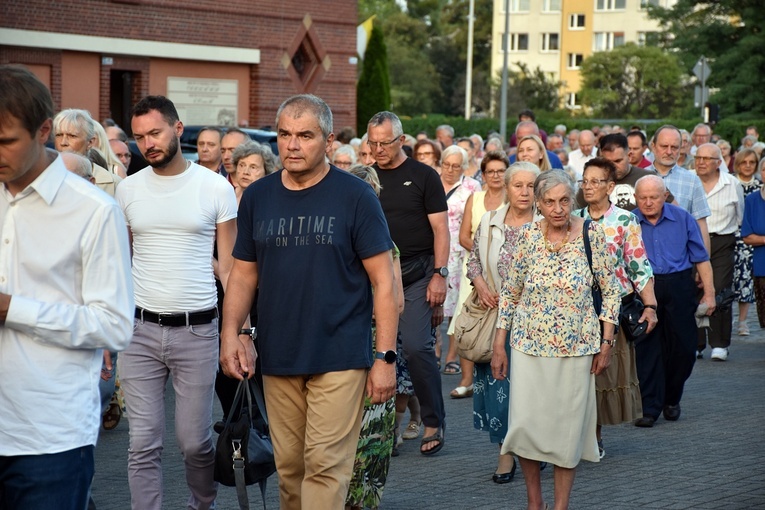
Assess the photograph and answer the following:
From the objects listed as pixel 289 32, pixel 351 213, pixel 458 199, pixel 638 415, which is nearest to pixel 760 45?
pixel 289 32

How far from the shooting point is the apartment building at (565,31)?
10138 centimetres

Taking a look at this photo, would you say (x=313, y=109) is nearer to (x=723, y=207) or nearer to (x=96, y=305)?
(x=96, y=305)

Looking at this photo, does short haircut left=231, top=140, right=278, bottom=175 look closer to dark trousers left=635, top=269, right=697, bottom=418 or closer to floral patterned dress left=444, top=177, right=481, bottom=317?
dark trousers left=635, top=269, right=697, bottom=418

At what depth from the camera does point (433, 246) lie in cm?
881

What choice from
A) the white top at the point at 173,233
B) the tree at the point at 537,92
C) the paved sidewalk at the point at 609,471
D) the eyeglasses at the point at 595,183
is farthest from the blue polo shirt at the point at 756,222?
the tree at the point at 537,92

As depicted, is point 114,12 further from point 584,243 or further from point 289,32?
point 584,243

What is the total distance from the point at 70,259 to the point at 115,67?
28.0 metres

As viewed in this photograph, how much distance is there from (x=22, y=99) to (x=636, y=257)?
5458 millimetres

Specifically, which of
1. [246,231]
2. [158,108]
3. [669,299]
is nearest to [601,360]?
[246,231]

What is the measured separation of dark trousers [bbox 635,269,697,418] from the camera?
1010 centimetres

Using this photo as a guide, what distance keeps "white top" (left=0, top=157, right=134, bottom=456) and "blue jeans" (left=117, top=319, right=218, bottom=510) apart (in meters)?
2.41

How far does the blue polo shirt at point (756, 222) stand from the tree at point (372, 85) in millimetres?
26602

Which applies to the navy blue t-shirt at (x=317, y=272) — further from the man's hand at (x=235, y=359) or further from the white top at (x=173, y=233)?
the white top at (x=173, y=233)

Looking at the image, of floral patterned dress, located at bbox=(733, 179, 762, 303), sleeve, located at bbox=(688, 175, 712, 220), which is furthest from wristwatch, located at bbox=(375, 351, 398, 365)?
floral patterned dress, located at bbox=(733, 179, 762, 303)
